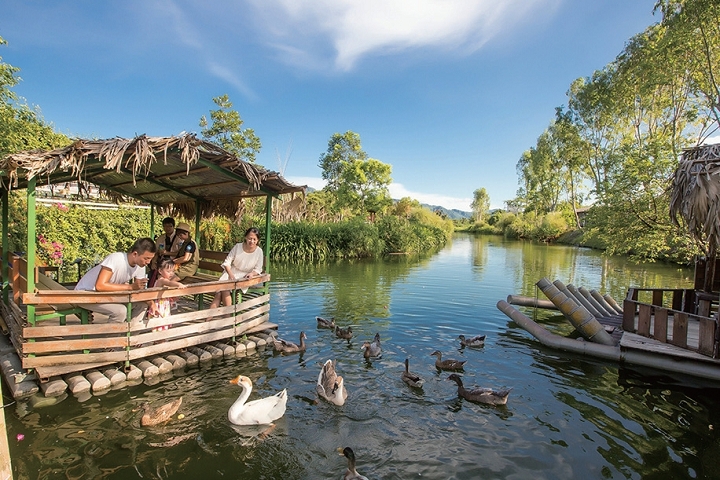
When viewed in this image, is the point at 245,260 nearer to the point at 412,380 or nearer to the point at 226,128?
the point at 412,380

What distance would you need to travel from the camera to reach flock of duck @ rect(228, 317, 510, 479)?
5.25 metres

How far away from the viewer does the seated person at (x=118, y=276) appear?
239 inches

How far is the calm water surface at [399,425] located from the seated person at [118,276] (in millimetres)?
1273

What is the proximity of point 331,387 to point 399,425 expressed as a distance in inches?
46.2

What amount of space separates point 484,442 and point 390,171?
36.0 m

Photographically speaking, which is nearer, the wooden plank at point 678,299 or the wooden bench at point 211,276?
the wooden bench at point 211,276

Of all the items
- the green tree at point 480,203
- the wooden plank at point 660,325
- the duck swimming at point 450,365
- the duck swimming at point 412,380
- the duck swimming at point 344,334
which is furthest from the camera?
the green tree at point 480,203

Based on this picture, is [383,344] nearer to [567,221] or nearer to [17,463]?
[17,463]

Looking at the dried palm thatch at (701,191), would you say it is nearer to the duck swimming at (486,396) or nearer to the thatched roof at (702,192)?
the thatched roof at (702,192)

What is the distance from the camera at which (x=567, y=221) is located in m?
58.0

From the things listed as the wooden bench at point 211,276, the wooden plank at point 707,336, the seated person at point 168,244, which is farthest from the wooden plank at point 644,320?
the seated person at point 168,244

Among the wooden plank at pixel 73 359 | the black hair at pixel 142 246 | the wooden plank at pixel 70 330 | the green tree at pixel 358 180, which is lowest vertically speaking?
the wooden plank at pixel 73 359

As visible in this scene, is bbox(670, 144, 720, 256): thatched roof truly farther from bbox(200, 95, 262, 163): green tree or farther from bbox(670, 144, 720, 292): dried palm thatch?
bbox(200, 95, 262, 163): green tree

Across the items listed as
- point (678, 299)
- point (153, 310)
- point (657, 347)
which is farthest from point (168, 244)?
point (678, 299)
